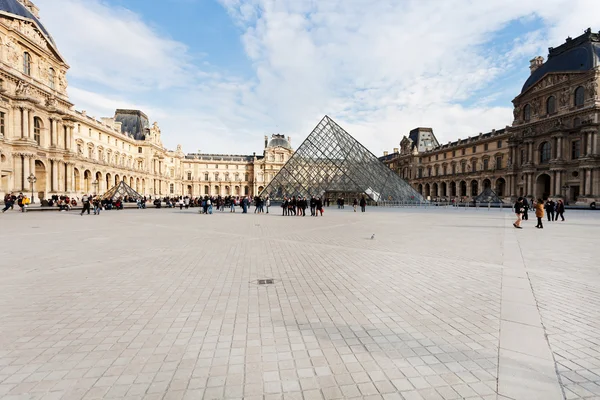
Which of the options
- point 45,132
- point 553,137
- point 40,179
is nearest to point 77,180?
point 40,179

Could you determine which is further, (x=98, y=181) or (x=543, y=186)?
(x=98, y=181)

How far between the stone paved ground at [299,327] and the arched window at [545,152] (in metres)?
36.7

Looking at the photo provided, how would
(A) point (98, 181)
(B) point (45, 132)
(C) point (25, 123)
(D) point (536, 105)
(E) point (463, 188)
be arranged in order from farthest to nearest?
(E) point (463, 188) → (A) point (98, 181) → (D) point (536, 105) → (B) point (45, 132) → (C) point (25, 123)

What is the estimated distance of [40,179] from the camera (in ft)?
92.7

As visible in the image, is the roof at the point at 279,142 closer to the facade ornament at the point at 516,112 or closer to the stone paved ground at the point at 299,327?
the facade ornament at the point at 516,112

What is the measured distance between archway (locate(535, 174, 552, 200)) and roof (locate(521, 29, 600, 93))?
37.1 ft

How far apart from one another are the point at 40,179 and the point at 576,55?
185 feet

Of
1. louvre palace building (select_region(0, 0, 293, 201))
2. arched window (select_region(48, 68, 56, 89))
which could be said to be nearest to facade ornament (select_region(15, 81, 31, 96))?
louvre palace building (select_region(0, 0, 293, 201))

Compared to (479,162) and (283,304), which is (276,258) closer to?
(283,304)

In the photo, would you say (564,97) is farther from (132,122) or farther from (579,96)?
(132,122)

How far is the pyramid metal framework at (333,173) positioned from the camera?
92.8ft

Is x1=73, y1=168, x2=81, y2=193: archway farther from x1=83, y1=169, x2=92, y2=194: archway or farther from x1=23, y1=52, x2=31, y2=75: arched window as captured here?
x1=23, y1=52, x2=31, y2=75: arched window

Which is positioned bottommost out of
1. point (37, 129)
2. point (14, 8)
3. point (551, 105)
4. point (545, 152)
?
point (545, 152)

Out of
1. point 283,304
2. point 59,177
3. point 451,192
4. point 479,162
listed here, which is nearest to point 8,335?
point 283,304
